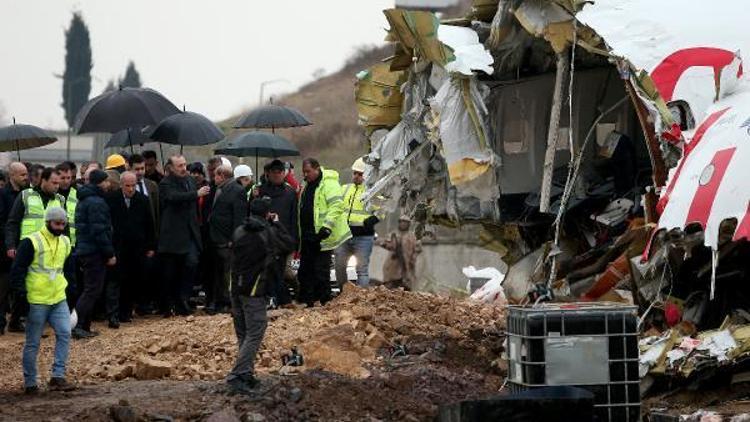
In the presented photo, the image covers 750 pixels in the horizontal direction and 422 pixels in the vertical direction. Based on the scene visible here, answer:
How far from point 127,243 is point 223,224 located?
1.21m

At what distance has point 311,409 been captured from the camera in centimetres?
1317

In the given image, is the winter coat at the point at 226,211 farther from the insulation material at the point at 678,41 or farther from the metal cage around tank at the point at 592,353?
the metal cage around tank at the point at 592,353

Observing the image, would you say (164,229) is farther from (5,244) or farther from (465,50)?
(465,50)

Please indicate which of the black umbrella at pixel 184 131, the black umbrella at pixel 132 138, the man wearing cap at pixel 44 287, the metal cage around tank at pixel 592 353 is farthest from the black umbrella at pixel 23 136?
the metal cage around tank at pixel 592 353

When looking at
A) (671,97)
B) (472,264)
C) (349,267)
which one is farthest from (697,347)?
(472,264)

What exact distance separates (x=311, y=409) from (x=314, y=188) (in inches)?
347

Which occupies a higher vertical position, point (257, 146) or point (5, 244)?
point (257, 146)

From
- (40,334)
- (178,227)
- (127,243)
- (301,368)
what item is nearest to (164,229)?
(178,227)

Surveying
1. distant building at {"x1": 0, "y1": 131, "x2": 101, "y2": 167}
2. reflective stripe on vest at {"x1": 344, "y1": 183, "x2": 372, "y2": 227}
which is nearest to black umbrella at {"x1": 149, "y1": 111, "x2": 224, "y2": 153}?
reflective stripe on vest at {"x1": 344, "y1": 183, "x2": 372, "y2": 227}

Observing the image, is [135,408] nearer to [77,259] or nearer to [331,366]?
[331,366]

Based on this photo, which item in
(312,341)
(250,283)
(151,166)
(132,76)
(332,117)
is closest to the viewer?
(250,283)

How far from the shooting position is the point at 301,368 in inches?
624

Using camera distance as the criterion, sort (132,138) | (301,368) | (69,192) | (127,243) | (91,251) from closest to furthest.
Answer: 1. (301,368)
2. (91,251)
3. (69,192)
4. (127,243)
5. (132,138)

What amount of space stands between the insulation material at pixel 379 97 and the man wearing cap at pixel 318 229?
1.35 meters
